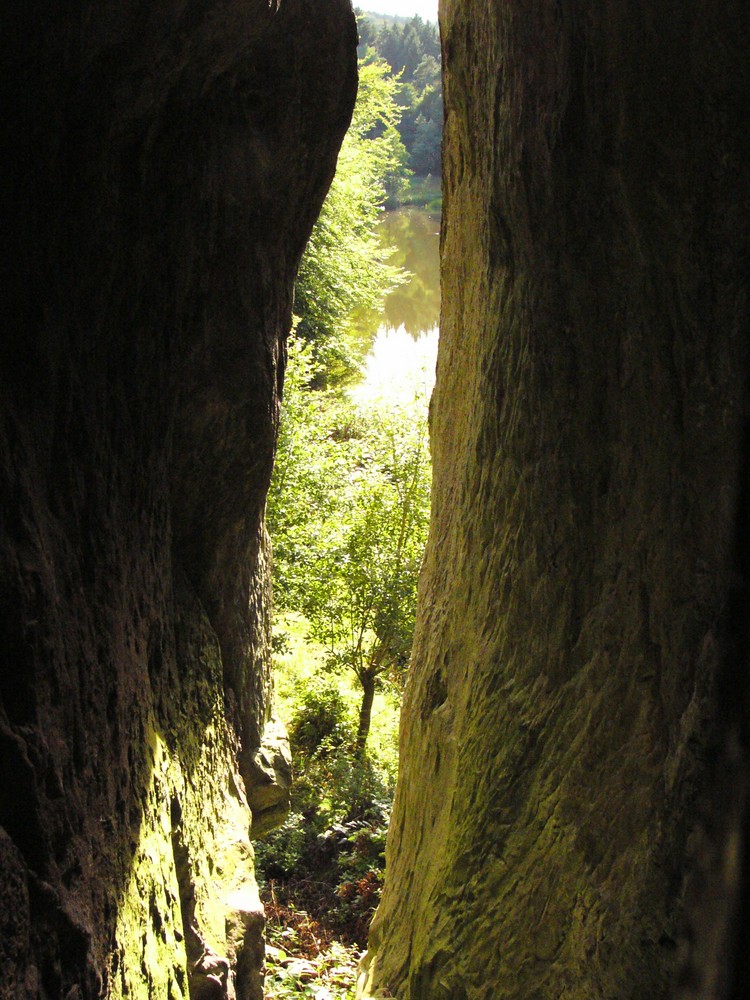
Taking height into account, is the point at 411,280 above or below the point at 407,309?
above

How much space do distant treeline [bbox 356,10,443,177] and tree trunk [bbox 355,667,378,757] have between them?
125 ft

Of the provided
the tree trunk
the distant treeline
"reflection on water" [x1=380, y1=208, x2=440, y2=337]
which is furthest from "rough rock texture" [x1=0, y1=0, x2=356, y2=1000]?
the distant treeline

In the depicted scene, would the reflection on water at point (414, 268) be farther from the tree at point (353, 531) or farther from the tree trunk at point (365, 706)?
the tree trunk at point (365, 706)

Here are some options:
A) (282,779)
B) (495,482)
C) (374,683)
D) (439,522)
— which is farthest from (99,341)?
(374,683)

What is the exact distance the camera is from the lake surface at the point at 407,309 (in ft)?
71.6

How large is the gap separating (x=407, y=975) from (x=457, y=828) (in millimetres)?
845

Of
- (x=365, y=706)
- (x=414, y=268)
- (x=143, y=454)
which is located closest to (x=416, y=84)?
(x=414, y=268)

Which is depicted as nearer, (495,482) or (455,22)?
(495,482)

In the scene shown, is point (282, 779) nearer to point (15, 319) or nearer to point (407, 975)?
point (407, 975)

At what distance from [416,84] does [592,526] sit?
58.3 m

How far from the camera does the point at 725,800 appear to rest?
2.33 metres

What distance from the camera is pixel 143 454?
3859 mm

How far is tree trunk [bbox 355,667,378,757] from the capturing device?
12.6 meters

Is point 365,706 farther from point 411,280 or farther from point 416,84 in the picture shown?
point 416,84
